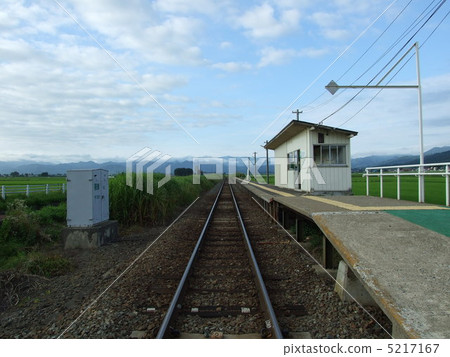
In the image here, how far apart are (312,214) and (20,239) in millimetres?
6873

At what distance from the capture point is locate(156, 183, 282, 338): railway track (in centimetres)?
389

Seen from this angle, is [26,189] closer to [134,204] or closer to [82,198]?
[134,204]

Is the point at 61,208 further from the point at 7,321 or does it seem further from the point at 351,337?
the point at 351,337

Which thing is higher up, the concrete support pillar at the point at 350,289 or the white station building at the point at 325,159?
the white station building at the point at 325,159

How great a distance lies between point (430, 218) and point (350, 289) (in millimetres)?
2353

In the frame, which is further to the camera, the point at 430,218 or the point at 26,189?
the point at 26,189

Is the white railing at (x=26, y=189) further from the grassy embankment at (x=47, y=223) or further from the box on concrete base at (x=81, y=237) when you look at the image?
the box on concrete base at (x=81, y=237)

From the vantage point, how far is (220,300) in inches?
190

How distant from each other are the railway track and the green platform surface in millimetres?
2730

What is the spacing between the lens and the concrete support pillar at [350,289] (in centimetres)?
473

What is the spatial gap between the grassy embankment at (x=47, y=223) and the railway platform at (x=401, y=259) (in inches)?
196

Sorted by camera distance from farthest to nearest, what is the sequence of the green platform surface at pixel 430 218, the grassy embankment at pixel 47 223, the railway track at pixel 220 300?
the grassy embankment at pixel 47 223
the green platform surface at pixel 430 218
the railway track at pixel 220 300

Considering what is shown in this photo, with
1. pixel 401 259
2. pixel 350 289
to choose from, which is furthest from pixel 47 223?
pixel 401 259

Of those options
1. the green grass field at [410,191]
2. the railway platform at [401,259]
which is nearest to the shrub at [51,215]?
the railway platform at [401,259]
